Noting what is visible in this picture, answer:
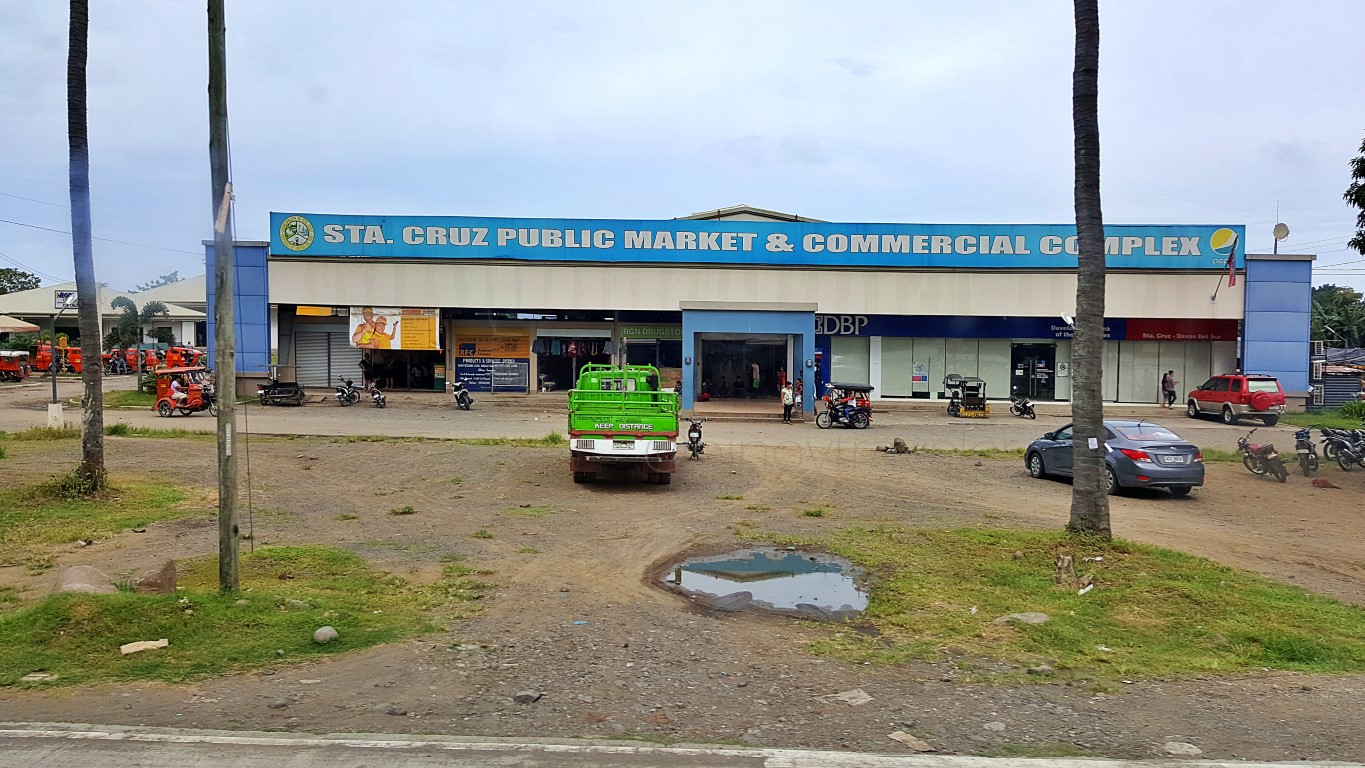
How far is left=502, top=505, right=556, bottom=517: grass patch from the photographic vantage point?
13695 millimetres

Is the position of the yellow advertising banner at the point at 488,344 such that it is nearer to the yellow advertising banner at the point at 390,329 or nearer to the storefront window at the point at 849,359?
the yellow advertising banner at the point at 390,329

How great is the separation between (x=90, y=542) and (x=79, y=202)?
6.13 m

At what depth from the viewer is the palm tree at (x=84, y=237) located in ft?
44.9

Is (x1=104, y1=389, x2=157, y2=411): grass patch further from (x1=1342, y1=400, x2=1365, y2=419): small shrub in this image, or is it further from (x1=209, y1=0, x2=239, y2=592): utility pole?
(x1=1342, y1=400, x2=1365, y2=419): small shrub

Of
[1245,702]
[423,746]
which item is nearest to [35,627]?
[423,746]

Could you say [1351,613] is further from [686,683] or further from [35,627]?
[35,627]

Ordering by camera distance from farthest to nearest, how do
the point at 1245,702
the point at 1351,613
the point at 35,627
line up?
the point at 1351,613 < the point at 35,627 < the point at 1245,702

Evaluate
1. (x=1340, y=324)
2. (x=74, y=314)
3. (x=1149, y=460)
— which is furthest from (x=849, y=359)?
(x=74, y=314)

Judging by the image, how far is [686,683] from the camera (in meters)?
6.44

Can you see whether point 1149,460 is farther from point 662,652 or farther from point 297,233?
point 297,233

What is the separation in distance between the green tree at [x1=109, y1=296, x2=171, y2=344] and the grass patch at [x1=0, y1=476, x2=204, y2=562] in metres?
49.8

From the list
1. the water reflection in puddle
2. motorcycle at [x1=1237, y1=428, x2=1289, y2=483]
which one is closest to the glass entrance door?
motorcycle at [x1=1237, y1=428, x2=1289, y2=483]

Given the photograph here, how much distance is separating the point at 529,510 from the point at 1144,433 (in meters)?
11.5

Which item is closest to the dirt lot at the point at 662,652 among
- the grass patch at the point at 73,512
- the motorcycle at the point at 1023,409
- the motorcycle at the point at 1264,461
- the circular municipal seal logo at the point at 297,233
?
the grass patch at the point at 73,512
